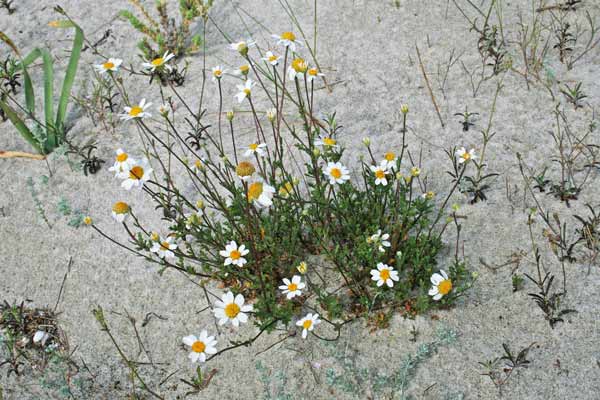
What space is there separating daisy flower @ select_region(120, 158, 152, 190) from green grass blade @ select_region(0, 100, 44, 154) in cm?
154

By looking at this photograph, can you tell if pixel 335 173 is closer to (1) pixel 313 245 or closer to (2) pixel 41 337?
(1) pixel 313 245

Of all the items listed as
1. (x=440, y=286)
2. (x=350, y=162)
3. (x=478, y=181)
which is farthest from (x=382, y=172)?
(x=350, y=162)

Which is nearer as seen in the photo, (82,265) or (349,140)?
(82,265)

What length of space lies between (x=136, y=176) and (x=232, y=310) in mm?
667

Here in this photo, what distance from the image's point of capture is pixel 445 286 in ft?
7.82

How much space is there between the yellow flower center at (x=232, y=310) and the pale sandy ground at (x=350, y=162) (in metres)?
0.34

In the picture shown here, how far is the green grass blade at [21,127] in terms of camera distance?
338cm

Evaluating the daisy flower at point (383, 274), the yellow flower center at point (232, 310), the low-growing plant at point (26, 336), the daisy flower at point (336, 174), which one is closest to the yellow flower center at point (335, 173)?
the daisy flower at point (336, 174)

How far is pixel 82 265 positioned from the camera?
3.09 meters

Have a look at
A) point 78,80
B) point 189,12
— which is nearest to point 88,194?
point 78,80

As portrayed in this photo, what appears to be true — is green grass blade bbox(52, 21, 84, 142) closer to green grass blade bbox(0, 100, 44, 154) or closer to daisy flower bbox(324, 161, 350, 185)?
green grass blade bbox(0, 100, 44, 154)

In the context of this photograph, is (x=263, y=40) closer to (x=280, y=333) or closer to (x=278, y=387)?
(x=280, y=333)

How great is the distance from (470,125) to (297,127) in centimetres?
109

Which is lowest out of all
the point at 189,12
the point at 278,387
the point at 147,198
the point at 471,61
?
the point at 278,387
